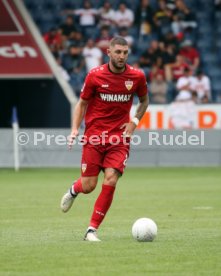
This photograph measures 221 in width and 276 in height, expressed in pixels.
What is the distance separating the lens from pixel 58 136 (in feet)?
86.1

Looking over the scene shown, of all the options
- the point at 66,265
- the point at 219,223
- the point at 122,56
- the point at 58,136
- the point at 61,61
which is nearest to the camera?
the point at 66,265

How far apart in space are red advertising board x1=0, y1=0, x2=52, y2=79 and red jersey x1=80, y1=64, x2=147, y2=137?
15900mm

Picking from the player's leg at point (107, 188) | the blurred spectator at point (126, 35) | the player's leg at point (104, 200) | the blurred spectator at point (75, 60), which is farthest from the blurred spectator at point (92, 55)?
the player's leg at point (104, 200)

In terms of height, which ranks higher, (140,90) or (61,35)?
(140,90)

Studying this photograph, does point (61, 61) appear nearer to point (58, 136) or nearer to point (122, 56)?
point (58, 136)

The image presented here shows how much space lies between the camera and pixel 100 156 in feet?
37.5

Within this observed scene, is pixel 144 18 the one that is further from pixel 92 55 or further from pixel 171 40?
pixel 92 55

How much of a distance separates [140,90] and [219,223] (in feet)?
7.89

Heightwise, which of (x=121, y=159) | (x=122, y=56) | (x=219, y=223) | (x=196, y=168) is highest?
(x=122, y=56)

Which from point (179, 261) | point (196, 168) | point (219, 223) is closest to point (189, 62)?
point (196, 168)

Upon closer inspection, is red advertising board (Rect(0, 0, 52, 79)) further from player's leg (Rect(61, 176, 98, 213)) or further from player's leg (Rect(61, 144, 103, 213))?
player's leg (Rect(61, 144, 103, 213))

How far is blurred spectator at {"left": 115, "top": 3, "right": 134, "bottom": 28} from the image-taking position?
30.9 metres

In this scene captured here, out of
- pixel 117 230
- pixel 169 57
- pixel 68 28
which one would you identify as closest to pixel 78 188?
pixel 117 230
